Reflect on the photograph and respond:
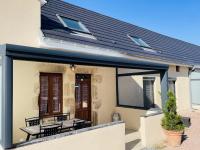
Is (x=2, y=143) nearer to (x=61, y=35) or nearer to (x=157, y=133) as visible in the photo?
(x=61, y=35)

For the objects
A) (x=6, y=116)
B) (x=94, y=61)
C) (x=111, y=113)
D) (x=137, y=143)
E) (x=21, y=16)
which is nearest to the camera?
(x=6, y=116)

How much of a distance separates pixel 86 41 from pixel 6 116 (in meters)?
5.72

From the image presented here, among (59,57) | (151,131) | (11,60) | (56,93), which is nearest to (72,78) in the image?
(56,93)

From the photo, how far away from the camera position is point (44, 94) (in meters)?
9.11

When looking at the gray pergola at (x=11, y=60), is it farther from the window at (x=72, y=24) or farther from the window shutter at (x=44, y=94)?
the window at (x=72, y=24)

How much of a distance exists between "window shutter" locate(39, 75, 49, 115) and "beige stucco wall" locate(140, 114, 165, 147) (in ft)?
13.0

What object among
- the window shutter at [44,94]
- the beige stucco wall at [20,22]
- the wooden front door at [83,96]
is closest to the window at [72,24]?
the wooden front door at [83,96]

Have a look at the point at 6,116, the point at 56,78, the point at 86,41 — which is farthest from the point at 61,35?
the point at 6,116

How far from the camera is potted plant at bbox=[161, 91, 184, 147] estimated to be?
8516 millimetres

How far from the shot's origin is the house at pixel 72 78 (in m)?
5.34

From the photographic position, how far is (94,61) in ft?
21.6

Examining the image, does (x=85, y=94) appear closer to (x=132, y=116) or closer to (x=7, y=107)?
(x=132, y=116)

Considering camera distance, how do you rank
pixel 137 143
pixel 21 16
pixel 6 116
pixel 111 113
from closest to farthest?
pixel 6 116
pixel 21 16
pixel 137 143
pixel 111 113

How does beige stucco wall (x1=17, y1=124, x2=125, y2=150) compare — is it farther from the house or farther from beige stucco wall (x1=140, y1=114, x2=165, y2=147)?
beige stucco wall (x1=140, y1=114, x2=165, y2=147)
